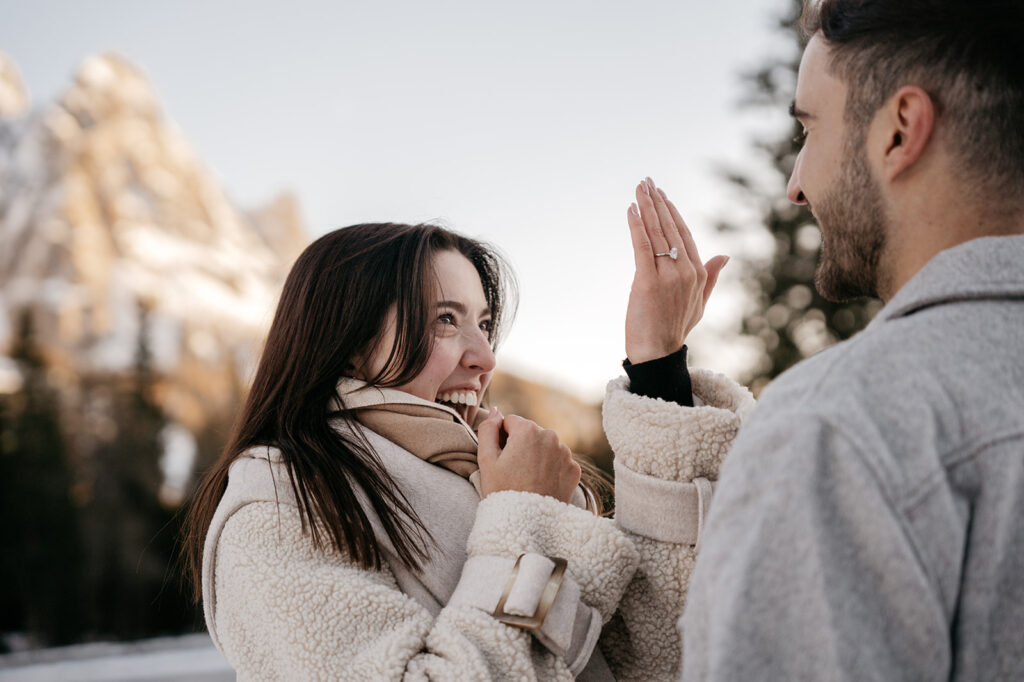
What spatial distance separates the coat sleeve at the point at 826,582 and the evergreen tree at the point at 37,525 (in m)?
27.8

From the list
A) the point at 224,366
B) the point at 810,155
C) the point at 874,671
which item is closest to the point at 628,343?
the point at 810,155

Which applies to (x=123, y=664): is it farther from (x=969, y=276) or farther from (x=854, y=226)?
(x=969, y=276)

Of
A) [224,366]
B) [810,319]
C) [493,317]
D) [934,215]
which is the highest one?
[934,215]

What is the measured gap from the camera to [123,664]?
5336 millimetres

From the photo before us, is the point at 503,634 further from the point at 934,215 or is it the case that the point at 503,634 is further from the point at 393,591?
the point at 934,215

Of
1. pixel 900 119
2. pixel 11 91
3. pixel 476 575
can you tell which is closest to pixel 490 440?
pixel 476 575

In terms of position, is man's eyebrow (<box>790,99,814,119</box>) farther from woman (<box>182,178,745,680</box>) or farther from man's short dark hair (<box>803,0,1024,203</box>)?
woman (<box>182,178,745,680</box>)

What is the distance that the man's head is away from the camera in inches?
44.4

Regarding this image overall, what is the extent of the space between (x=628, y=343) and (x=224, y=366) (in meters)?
42.6

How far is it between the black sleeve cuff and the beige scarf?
45 centimetres

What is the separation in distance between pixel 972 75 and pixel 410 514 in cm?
127

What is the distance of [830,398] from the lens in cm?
91

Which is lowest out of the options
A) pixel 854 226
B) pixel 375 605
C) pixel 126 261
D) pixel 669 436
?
pixel 126 261

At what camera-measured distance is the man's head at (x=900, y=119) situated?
1.13 meters
